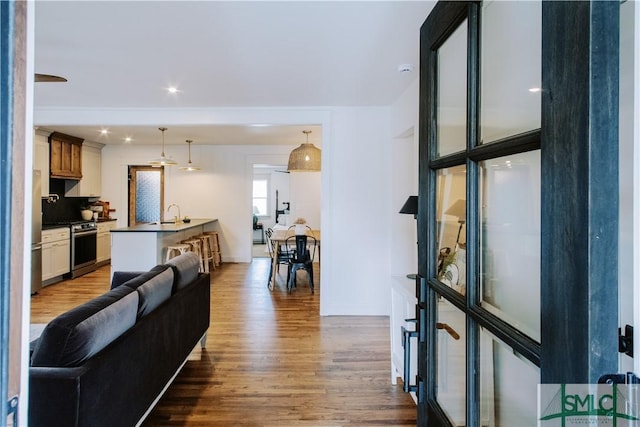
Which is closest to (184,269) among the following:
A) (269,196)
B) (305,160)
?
(305,160)

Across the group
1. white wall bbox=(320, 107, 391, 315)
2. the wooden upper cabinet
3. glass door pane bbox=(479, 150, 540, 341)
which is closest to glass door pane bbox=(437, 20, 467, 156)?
glass door pane bbox=(479, 150, 540, 341)

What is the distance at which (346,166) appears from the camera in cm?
444

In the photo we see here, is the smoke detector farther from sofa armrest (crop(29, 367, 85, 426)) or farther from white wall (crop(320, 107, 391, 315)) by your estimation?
sofa armrest (crop(29, 367, 85, 426))

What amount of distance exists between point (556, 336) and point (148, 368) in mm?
2060

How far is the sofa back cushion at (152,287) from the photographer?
218cm

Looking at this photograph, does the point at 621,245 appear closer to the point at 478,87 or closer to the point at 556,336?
the point at 556,336

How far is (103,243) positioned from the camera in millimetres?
7129

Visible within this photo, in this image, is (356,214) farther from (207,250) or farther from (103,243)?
(103,243)

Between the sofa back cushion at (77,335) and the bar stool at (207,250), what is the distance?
16.1 ft

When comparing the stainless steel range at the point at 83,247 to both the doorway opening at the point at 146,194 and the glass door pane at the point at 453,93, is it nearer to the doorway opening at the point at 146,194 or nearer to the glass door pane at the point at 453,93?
the doorway opening at the point at 146,194

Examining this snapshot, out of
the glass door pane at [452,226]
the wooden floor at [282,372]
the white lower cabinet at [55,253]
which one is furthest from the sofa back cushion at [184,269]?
the white lower cabinet at [55,253]

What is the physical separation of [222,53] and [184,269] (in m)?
1.72

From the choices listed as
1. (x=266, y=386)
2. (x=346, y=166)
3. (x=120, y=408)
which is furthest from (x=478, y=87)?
(x=346, y=166)

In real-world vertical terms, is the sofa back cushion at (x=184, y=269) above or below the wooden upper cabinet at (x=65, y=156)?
below
